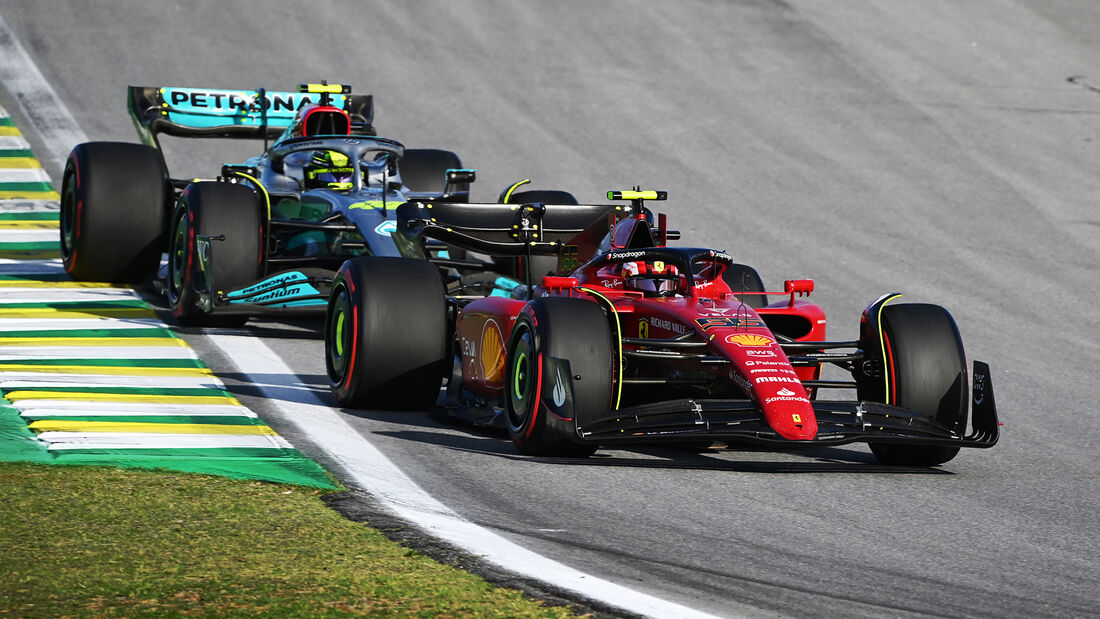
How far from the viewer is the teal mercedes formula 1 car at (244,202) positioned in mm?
12727

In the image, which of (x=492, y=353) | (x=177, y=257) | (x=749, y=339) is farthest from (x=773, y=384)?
(x=177, y=257)

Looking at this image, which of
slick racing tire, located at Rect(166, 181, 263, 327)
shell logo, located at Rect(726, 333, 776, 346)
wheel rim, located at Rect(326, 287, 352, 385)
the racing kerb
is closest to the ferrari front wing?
shell logo, located at Rect(726, 333, 776, 346)

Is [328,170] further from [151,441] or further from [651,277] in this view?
[151,441]

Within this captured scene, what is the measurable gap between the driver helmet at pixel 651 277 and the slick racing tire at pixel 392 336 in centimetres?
130

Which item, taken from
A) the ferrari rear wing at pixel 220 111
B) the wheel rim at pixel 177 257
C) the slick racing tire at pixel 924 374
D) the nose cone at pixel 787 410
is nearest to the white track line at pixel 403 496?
the wheel rim at pixel 177 257

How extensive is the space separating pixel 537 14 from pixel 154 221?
15.9m

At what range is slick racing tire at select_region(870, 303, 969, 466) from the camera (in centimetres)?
894

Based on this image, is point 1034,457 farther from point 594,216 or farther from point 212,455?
point 212,455

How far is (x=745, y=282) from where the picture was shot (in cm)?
1146

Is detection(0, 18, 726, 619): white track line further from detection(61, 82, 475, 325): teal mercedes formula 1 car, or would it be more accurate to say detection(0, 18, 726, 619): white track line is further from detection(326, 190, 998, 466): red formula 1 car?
detection(61, 82, 475, 325): teal mercedes formula 1 car

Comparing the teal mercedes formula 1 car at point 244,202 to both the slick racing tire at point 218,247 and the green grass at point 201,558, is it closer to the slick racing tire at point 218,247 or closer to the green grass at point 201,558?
the slick racing tire at point 218,247

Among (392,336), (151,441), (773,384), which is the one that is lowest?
(151,441)

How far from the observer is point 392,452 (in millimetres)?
8750

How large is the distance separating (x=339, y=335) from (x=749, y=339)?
3259 mm
